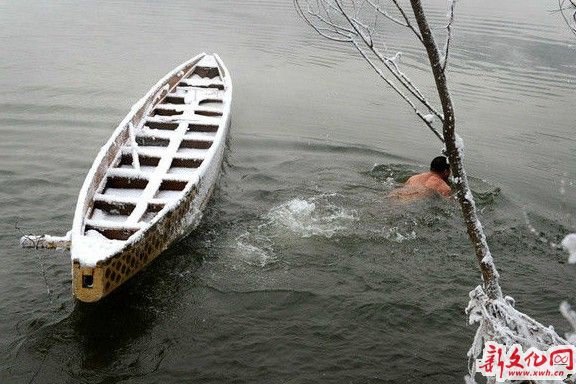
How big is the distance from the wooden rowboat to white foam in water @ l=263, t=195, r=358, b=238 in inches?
50.5

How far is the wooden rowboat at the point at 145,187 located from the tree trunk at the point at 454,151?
4055 millimetres

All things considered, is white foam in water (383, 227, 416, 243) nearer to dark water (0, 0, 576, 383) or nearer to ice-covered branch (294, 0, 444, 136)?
dark water (0, 0, 576, 383)

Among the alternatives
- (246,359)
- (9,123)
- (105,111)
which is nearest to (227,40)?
(105,111)

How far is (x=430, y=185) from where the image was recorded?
8.53 m

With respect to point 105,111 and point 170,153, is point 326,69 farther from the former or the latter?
point 170,153

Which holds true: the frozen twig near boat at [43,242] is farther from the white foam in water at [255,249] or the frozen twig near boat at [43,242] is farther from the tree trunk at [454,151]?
the tree trunk at [454,151]

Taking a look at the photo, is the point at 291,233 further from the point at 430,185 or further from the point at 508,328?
the point at 508,328

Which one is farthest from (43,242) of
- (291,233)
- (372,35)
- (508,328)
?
(508,328)

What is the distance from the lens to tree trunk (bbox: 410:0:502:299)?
2.54 meters

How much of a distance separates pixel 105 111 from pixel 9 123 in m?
2.21

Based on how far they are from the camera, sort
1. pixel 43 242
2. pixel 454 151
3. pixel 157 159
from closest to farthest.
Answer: pixel 454 151, pixel 43 242, pixel 157 159

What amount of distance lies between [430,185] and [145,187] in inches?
187

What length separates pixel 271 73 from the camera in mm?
17297

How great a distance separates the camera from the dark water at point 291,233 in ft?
17.9
